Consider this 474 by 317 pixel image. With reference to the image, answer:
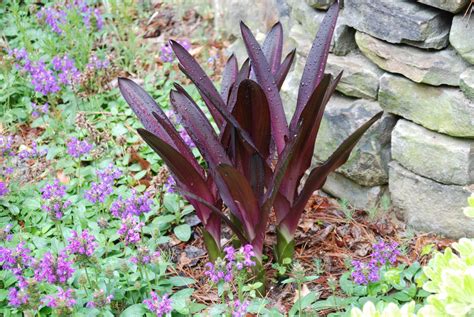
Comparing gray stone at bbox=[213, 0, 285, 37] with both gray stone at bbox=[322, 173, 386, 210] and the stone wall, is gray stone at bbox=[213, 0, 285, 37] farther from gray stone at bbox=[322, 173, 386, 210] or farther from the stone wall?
gray stone at bbox=[322, 173, 386, 210]

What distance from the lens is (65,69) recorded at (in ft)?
12.8

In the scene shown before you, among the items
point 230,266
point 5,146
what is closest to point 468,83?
point 230,266

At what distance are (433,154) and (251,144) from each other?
790 mm

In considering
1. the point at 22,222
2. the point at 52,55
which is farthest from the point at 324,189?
the point at 52,55

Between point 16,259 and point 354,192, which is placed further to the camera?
point 354,192

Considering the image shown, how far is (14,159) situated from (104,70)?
27.5 inches

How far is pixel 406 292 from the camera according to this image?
246 centimetres

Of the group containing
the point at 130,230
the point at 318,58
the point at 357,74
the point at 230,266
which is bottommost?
the point at 230,266

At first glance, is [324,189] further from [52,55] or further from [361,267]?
[52,55]

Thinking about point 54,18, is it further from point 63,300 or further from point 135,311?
point 63,300

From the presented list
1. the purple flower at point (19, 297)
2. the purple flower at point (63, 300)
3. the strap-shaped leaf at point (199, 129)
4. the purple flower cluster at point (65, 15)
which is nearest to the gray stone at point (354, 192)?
the strap-shaped leaf at point (199, 129)

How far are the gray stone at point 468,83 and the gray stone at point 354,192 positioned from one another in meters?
0.65

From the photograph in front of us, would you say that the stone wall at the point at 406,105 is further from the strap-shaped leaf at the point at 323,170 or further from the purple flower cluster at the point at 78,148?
the purple flower cluster at the point at 78,148

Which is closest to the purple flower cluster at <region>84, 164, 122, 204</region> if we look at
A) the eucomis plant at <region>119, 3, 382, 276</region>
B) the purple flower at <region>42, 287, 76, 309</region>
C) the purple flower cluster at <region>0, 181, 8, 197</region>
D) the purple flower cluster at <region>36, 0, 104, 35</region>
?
the eucomis plant at <region>119, 3, 382, 276</region>
